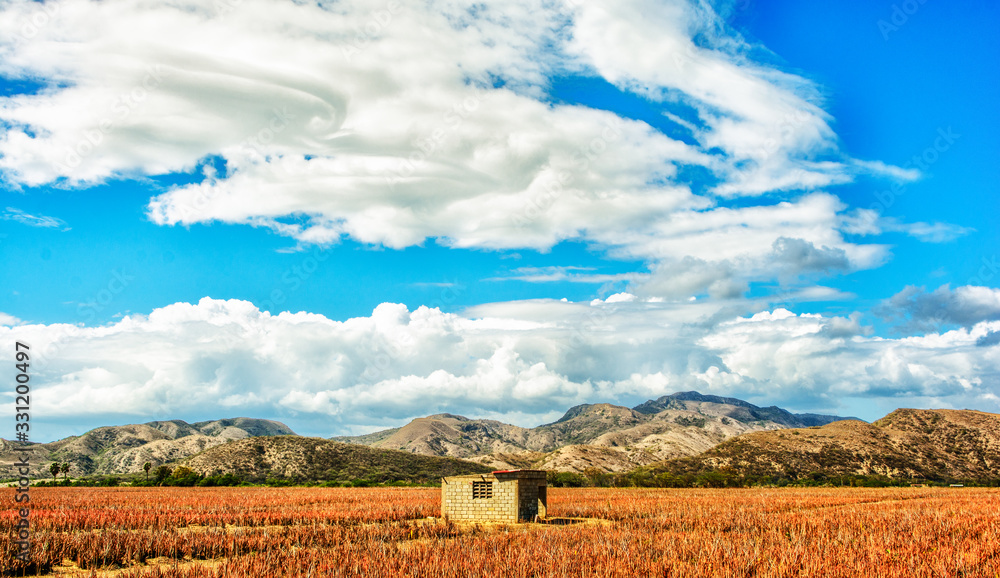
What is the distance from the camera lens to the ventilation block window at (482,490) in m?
28.1

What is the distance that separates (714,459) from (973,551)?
86.6 meters

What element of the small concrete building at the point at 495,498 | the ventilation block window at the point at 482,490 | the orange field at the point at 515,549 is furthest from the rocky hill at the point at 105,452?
the ventilation block window at the point at 482,490

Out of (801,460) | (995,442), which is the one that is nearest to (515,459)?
(801,460)

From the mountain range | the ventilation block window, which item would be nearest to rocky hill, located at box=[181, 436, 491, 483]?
the mountain range

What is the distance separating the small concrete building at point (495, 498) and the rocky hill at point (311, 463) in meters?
62.5

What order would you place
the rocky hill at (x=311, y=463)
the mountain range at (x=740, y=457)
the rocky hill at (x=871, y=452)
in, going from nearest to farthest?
the rocky hill at (x=871, y=452) → the mountain range at (x=740, y=457) → the rocky hill at (x=311, y=463)

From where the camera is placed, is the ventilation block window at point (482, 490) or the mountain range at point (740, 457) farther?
the mountain range at point (740, 457)

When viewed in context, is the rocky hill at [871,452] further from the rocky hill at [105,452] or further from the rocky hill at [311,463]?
the rocky hill at [105,452]

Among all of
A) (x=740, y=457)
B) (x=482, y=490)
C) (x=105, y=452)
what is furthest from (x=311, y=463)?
(x=105, y=452)

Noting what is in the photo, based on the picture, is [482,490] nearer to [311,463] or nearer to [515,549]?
[515,549]

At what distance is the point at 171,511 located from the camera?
31.6 meters

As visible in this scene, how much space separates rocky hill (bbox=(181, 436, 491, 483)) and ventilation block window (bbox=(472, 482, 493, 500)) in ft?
207

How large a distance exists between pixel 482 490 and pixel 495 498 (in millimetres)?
724

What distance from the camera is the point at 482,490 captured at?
1111 inches
